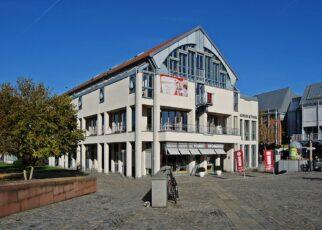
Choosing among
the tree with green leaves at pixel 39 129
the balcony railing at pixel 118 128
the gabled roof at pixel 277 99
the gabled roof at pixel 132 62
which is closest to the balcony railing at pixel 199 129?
the balcony railing at pixel 118 128

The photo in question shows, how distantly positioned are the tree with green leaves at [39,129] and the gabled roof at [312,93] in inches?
1857

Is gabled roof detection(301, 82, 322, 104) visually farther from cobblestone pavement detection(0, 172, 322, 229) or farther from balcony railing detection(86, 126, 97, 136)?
cobblestone pavement detection(0, 172, 322, 229)

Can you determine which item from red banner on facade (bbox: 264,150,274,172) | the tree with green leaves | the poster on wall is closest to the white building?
the poster on wall

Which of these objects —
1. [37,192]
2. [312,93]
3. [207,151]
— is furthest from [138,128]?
[312,93]

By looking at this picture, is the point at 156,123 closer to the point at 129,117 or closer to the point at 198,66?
the point at 129,117

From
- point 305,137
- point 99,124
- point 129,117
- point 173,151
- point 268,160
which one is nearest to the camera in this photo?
point 173,151

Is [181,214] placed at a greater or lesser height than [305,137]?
lesser

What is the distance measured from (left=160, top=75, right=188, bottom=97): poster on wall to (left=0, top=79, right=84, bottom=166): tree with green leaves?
1234 cm

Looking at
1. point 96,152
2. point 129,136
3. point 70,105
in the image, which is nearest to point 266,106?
point 96,152

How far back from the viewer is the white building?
34.8m

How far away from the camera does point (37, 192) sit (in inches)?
579

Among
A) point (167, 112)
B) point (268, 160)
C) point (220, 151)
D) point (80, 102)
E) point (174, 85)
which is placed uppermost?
point (174, 85)

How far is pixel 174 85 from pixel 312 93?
35.3 m

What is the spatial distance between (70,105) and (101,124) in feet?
59.5
